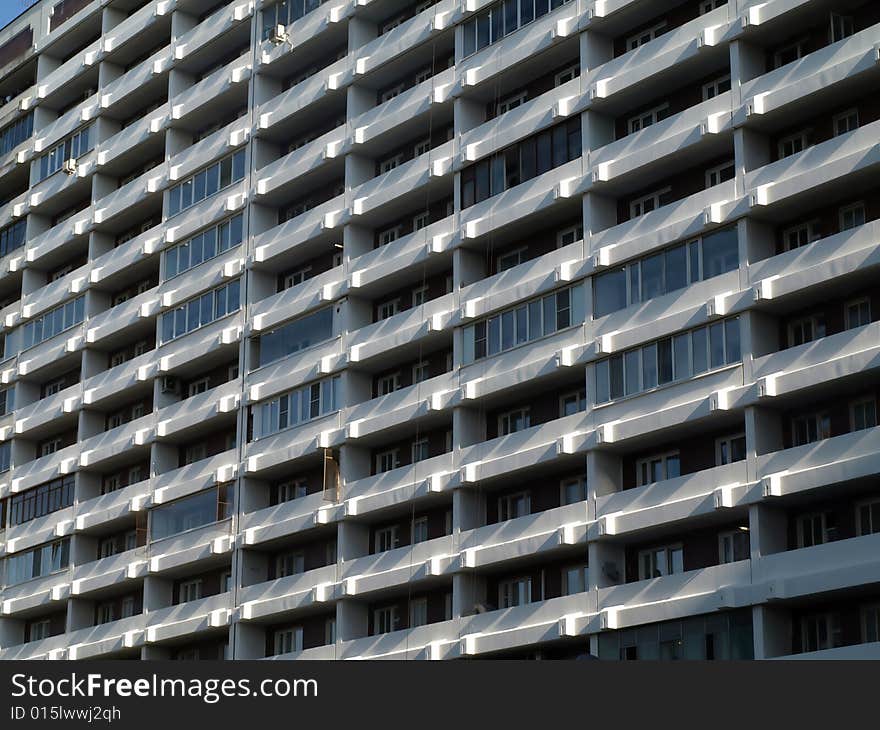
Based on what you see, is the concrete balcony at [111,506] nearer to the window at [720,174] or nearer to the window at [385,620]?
the window at [385,620]

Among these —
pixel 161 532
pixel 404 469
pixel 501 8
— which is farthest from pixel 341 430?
pixel 501 8

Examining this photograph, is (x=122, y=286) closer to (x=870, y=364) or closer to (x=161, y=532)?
(x=161, y=532)

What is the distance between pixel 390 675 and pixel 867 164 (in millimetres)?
23936

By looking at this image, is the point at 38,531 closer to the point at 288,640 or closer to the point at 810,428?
the point at 288,640

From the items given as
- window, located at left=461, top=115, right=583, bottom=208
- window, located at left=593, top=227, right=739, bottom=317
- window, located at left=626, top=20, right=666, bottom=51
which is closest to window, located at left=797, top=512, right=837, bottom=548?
window, located at left=593, top=227, right=739, bottom=317

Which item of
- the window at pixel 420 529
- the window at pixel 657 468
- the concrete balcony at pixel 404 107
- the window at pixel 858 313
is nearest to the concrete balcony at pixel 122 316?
the concrete balcony at pixel 404 107

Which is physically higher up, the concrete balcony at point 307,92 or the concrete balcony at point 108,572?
the concrete balcony at point 307,92

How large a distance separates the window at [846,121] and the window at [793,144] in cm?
103

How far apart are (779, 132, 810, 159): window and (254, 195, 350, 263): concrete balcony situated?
735 inches

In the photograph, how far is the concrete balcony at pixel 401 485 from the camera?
59094 millimetres

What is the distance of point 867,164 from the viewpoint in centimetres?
4888

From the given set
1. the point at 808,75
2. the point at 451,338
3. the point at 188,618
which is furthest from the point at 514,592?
the point at 808,75

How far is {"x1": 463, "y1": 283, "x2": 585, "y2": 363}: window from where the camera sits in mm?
56625

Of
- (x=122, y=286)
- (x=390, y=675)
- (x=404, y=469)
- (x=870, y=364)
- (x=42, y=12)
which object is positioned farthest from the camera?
(x=42, y=12)
